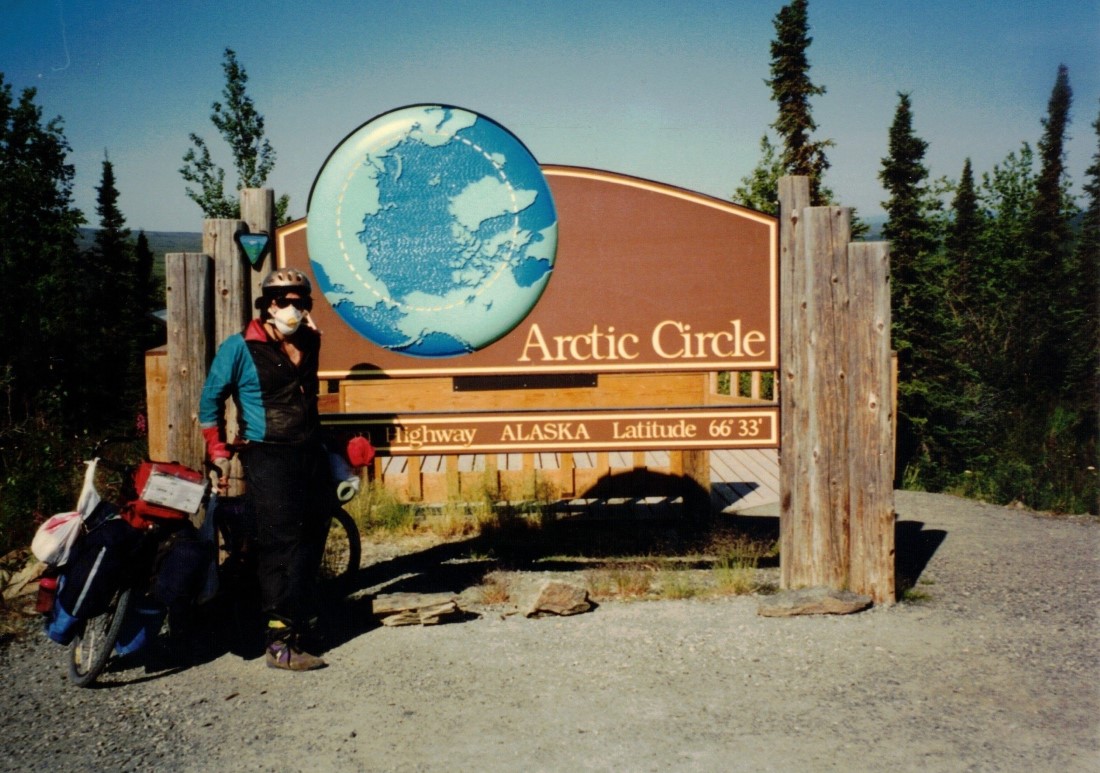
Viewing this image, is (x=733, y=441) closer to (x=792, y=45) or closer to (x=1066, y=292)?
(x=792, y=45)

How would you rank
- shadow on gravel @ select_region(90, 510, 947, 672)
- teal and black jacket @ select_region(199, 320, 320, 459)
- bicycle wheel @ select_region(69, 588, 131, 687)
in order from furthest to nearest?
1. shadow on gravel @ select_region(90, 510, 947, 672)
2. teal and black jacket @ select_region(199, 320, 320, 459)
3. bicycle wheel @ select_region(69, 588, 131, 687)

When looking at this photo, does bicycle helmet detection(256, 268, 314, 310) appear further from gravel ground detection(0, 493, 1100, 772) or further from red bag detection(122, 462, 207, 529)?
gravel ground detection(0, 493, 1100, 772)

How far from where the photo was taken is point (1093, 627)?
4902 mm

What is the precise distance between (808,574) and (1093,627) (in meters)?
1.56

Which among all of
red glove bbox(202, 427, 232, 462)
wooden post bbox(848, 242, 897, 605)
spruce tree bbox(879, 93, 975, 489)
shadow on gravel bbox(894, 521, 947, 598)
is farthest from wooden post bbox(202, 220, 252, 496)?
spruce tree bbox(879, 93, 975, 489)

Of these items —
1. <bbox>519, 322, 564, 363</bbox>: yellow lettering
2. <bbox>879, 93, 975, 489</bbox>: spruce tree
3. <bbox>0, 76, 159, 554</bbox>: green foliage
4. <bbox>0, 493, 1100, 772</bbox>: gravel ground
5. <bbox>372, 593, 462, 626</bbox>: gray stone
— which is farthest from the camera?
<bbox>879, 93, 975, 489</bbox>: spruce tree

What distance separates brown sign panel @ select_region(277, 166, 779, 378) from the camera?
5.59 m

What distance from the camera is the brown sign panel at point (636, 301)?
18.4ft

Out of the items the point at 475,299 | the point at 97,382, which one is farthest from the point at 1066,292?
the point at 97,382

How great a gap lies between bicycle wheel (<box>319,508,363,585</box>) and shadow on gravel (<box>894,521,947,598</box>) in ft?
11.8

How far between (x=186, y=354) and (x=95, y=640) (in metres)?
1.77

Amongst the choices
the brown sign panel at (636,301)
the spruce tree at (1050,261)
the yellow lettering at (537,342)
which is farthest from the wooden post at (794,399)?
the spruce tree at (1050,261)

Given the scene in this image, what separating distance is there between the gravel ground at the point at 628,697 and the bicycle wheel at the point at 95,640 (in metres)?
0.09

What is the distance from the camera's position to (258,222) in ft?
18.1
